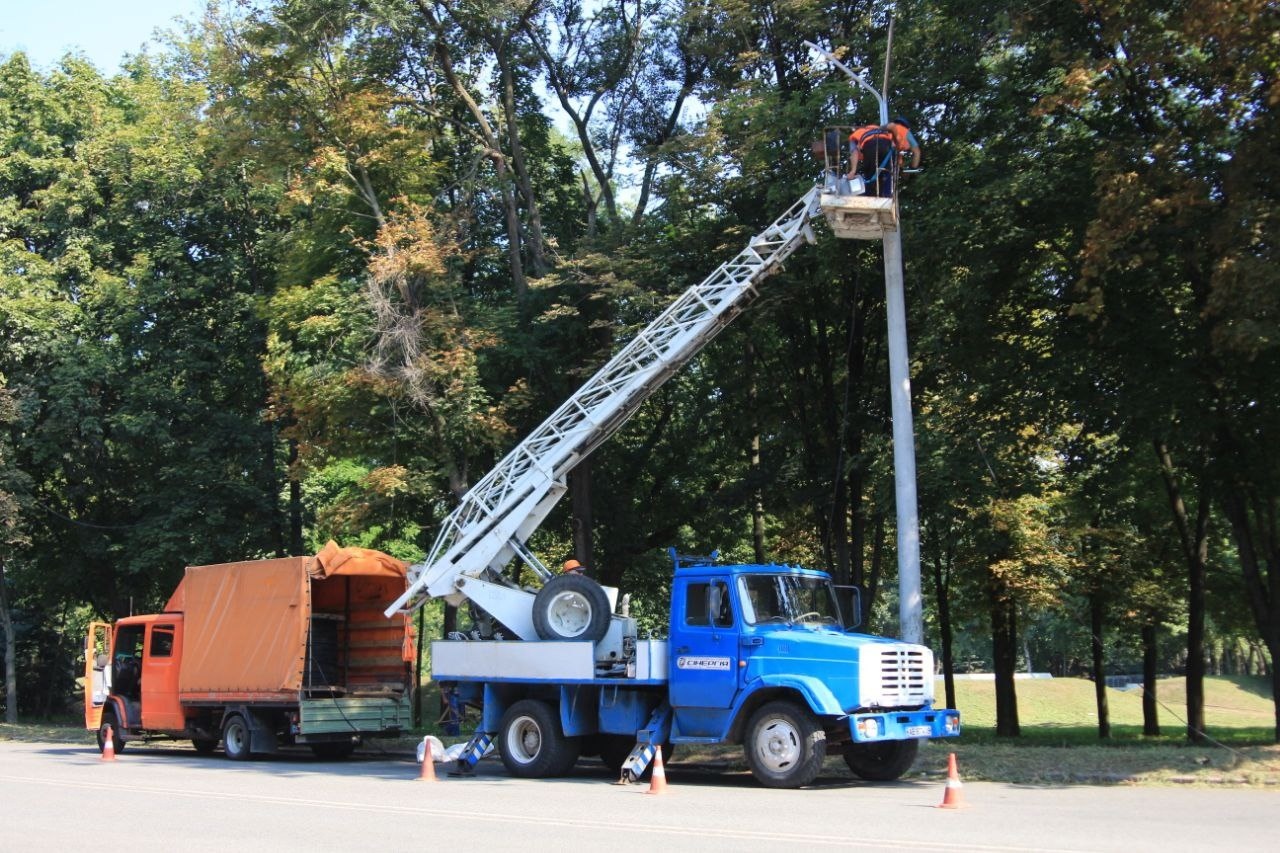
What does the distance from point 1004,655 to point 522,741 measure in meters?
20.2

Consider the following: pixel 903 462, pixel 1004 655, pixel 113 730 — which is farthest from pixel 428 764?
pixel 1004 655

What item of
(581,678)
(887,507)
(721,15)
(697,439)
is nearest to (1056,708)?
(697,439)

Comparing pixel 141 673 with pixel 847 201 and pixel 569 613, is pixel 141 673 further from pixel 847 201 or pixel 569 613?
pixel 847 201

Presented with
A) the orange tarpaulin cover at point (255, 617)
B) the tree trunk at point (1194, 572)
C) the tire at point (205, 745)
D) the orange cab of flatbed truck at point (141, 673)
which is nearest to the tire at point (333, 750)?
the orange tarpaulin cover at point (255, 617)

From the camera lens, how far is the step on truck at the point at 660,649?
45.9 feet

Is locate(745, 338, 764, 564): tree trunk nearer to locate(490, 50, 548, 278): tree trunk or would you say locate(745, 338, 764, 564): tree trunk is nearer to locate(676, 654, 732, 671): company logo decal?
locate(490, 50, 548, 278): tree trunk

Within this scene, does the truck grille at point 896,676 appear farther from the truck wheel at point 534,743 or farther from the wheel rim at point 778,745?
the truck wheel at point 534,743

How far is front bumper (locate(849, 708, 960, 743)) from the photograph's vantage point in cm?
1346

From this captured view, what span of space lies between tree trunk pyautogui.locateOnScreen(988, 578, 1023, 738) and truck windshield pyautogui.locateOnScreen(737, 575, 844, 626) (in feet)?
52.4

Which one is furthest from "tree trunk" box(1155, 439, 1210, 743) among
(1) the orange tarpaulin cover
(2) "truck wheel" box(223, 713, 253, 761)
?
(2) "truck wheel" box(223, 713, 253, 761)

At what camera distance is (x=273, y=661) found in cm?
1941

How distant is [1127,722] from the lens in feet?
167

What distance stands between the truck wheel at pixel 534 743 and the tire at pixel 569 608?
1.06 metres

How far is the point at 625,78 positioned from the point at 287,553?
16.7 meters
